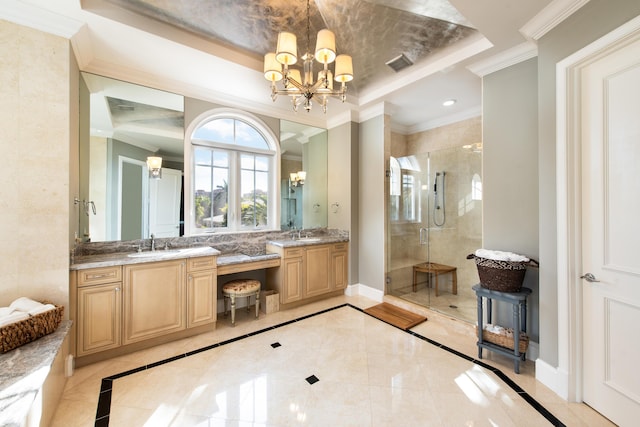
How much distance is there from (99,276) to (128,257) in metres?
0.31

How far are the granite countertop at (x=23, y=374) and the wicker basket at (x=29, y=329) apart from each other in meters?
0.03

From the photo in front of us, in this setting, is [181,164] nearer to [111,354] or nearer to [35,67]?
[35,67]

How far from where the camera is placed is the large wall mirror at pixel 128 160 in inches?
99.0

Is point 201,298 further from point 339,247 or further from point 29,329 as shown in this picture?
point 339,247

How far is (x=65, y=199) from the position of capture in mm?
1985

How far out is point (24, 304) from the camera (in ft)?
5.73

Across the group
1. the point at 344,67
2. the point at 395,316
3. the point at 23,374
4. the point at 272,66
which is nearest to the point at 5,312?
the point at 23,374

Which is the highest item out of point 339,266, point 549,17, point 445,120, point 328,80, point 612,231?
point 445,120

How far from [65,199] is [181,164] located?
49.6 inches

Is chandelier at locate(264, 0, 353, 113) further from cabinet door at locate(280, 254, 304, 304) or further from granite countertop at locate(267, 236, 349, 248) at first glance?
cabinet door at locate(280, 254, 304, 304)

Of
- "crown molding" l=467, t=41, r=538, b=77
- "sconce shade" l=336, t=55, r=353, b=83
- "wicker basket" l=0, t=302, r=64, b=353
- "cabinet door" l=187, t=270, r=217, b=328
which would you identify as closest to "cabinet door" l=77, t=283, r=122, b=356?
"wicker basket" l=0, t=302, r=64, b=353

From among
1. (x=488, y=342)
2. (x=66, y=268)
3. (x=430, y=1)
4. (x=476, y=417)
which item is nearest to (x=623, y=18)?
(x=430, y=1)

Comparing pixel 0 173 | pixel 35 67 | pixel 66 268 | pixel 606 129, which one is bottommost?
pixel 66 268

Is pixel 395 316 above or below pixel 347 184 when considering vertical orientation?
below
